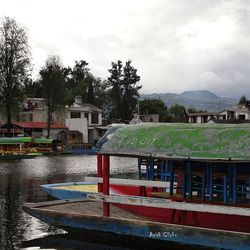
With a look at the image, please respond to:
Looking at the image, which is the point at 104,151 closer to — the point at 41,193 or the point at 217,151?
the point at 217,151

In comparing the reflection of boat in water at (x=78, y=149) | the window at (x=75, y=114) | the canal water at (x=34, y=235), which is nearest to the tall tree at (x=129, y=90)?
Answer: the window at (x=75, y=114)

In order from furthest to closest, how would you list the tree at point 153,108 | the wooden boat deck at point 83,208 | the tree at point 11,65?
the tree at point 153,108 < the tree at point 11,65 < the wooden boat deck at point 83,208

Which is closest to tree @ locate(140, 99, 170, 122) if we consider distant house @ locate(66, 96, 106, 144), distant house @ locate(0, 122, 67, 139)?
distant house @ locate(66, 96, 106, 144)

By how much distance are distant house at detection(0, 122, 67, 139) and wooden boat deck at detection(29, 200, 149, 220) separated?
187ft

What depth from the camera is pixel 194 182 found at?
1302 cm

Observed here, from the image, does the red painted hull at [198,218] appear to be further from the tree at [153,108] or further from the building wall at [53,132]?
the tree at [153,108]

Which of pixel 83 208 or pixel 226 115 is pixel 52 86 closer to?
pixel 226 115

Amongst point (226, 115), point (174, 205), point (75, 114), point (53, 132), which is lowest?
point (174, 205)

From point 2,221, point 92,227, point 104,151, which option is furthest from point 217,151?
point 2,221

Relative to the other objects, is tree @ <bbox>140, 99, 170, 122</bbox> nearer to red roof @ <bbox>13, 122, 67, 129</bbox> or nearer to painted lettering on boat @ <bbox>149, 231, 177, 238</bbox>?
red roof @ <bbox>13, 122, 67, 129</bbox>

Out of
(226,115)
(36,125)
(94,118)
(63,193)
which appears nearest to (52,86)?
(36,125)

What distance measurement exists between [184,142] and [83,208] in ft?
15.4

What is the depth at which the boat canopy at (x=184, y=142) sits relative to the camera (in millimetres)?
10891

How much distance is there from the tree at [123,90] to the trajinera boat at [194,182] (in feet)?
277
